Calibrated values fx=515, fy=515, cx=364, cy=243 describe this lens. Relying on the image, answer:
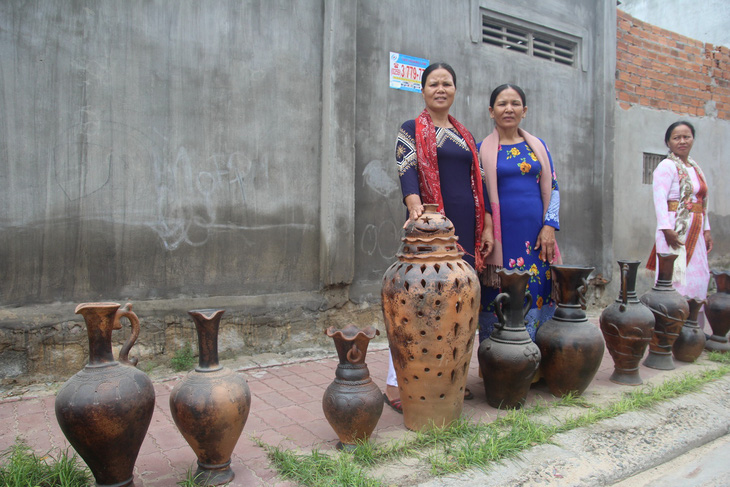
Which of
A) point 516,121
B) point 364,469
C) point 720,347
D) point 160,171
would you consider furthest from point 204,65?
point 720,347

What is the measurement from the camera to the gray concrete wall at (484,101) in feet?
16.4

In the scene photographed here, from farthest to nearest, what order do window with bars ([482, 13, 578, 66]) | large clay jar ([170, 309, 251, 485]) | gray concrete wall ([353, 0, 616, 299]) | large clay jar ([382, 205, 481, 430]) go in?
window with bars ([482, 13, 578, 66]) < gray concrete wall ([353, 0, 616, 299]) < large clay jar ([382, 205, 481, 430]) < large clay jar ([170, 309, 251, 485])

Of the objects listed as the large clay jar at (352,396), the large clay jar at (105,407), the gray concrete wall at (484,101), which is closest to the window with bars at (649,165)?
the gray concrete wall at (484,101)

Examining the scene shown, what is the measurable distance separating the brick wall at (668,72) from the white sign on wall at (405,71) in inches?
133

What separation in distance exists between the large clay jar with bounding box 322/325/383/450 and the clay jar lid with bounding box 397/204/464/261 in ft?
1.60

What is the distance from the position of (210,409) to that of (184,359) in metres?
2.17

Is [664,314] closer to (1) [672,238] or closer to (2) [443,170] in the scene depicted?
(1) [672,238]

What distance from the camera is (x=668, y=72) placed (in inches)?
293

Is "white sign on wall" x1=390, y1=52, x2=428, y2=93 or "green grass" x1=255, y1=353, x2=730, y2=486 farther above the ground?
"white sign on wall" x1=390, y1=52, x2=428, y2=93

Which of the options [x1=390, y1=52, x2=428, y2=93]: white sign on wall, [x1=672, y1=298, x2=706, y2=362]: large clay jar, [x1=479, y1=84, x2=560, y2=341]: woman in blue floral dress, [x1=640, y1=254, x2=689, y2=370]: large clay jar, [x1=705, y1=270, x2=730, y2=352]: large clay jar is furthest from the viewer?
[x1=390, y1=52, x2=428, y2=93]: white sign on wall

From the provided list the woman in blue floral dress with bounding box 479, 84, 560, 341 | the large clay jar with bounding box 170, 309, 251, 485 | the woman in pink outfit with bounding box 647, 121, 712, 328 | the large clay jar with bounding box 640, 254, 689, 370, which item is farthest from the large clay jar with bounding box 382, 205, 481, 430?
the woman in pink outfit with bounding box 647, 121, 712, 328

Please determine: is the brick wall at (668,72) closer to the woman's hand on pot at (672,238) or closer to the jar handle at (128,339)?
the woman's hand on pot at (672,238)

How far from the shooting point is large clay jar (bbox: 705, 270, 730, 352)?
4512 millimetres

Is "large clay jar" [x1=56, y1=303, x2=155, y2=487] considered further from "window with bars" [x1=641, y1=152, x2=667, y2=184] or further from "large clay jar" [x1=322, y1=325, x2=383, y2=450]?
"window with bars" [x1=641, y1=152, x2=667, y2=184]
